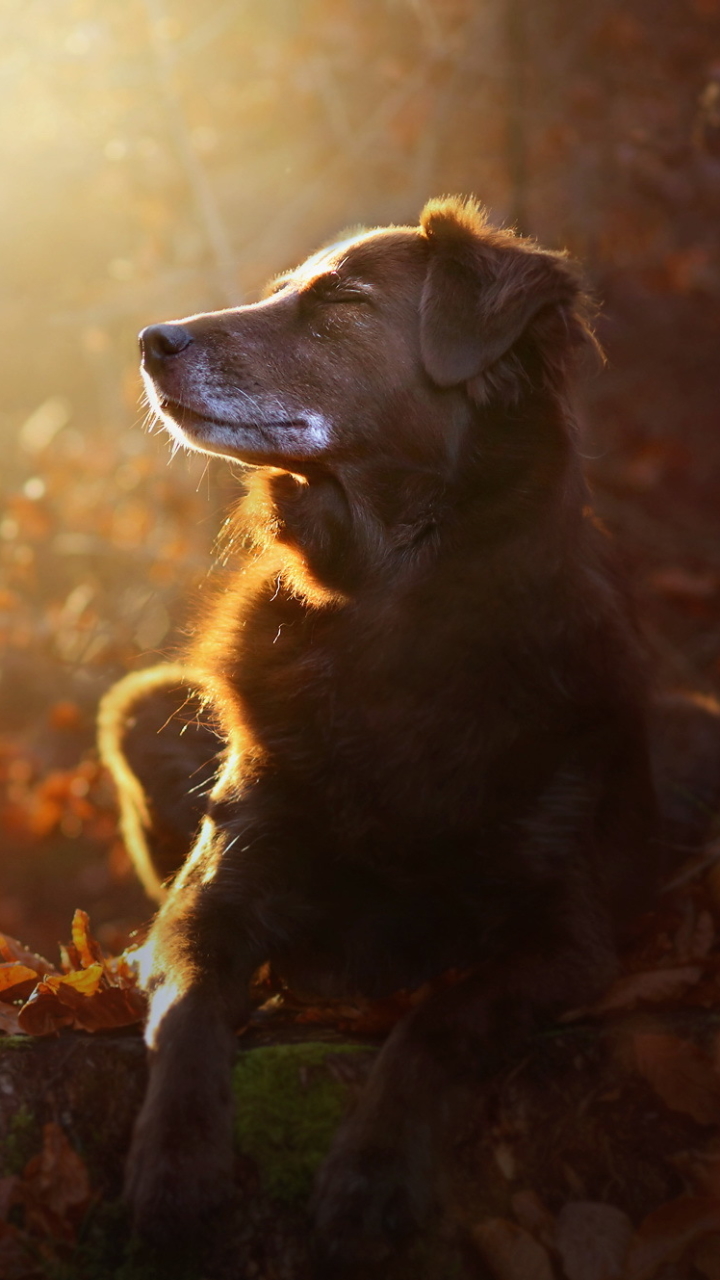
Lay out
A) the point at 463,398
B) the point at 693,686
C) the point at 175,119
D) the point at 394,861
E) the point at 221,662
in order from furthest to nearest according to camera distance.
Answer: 1. the point at 175,119
2. the point at 693,686
3. the point at 221,662
4. the point at 463,398
5. the point at 394,861

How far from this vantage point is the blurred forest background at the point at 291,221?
768 cm

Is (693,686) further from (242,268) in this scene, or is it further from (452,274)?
(242,268)

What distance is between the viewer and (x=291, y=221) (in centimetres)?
888

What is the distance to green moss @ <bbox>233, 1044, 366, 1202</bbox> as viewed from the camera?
8.50 feet

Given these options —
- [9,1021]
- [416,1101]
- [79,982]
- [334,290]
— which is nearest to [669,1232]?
[416,1101]

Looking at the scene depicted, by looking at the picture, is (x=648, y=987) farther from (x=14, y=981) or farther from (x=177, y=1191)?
(x=14, y=981)

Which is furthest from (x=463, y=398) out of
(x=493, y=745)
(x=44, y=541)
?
(x=44, y=541)

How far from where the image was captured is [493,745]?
304cm

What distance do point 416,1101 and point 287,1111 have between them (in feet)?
1.12

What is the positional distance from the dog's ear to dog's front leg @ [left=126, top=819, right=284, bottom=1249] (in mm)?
1551

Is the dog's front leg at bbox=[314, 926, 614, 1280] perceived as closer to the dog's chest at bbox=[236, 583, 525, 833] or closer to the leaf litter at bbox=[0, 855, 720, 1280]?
the leaf litter at bbox=[0, 855, 720, 1280]

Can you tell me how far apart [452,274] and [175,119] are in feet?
17.0

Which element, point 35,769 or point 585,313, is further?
point 35,769

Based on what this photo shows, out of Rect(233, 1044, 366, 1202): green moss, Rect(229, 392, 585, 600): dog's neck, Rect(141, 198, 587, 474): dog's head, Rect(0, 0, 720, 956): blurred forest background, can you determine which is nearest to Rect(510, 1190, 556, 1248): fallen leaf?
Rect(233, 1044, 366, 1202): green moss
